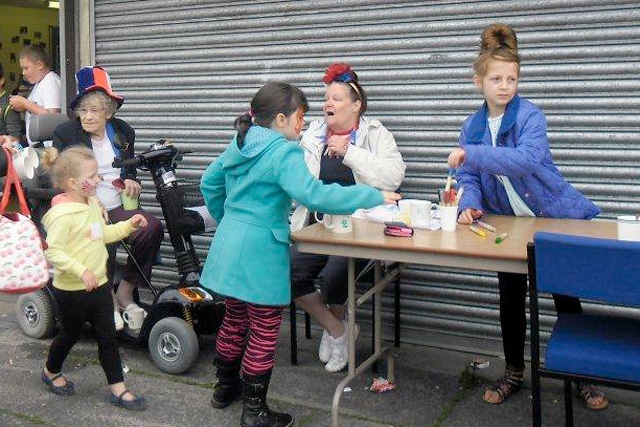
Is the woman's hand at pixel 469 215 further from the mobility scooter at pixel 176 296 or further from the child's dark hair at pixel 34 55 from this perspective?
the child's dark hair at pixel 34 55

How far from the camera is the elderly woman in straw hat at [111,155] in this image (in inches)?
196

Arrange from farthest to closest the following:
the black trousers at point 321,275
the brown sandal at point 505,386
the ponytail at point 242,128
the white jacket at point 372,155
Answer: the white jacket at point 372,155
the black trousers at point 321,275
the brown sandal at point 505,386
the ponytail at point 242,128

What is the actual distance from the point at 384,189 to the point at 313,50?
1280mm

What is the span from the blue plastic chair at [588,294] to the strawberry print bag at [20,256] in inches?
86.8

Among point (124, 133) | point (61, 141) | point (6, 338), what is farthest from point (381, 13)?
point (6, 338)

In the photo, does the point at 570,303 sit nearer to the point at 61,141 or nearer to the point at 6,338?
the point at 61,141


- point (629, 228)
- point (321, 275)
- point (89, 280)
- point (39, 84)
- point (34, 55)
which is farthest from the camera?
point (39, 84)

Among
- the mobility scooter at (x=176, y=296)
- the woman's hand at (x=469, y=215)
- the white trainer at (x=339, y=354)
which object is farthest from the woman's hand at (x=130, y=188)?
the woman's hand at (x=469, y=215)

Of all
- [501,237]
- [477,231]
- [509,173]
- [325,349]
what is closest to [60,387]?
[325,349]

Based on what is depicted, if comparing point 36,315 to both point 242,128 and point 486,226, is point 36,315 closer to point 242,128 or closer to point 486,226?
point 242,128

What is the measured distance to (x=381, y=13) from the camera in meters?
4.96

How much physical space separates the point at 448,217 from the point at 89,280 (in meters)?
1.76

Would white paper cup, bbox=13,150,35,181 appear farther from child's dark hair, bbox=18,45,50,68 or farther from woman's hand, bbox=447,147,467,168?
woman's hand, bbox=447,147,467,168

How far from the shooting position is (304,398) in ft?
13.8
